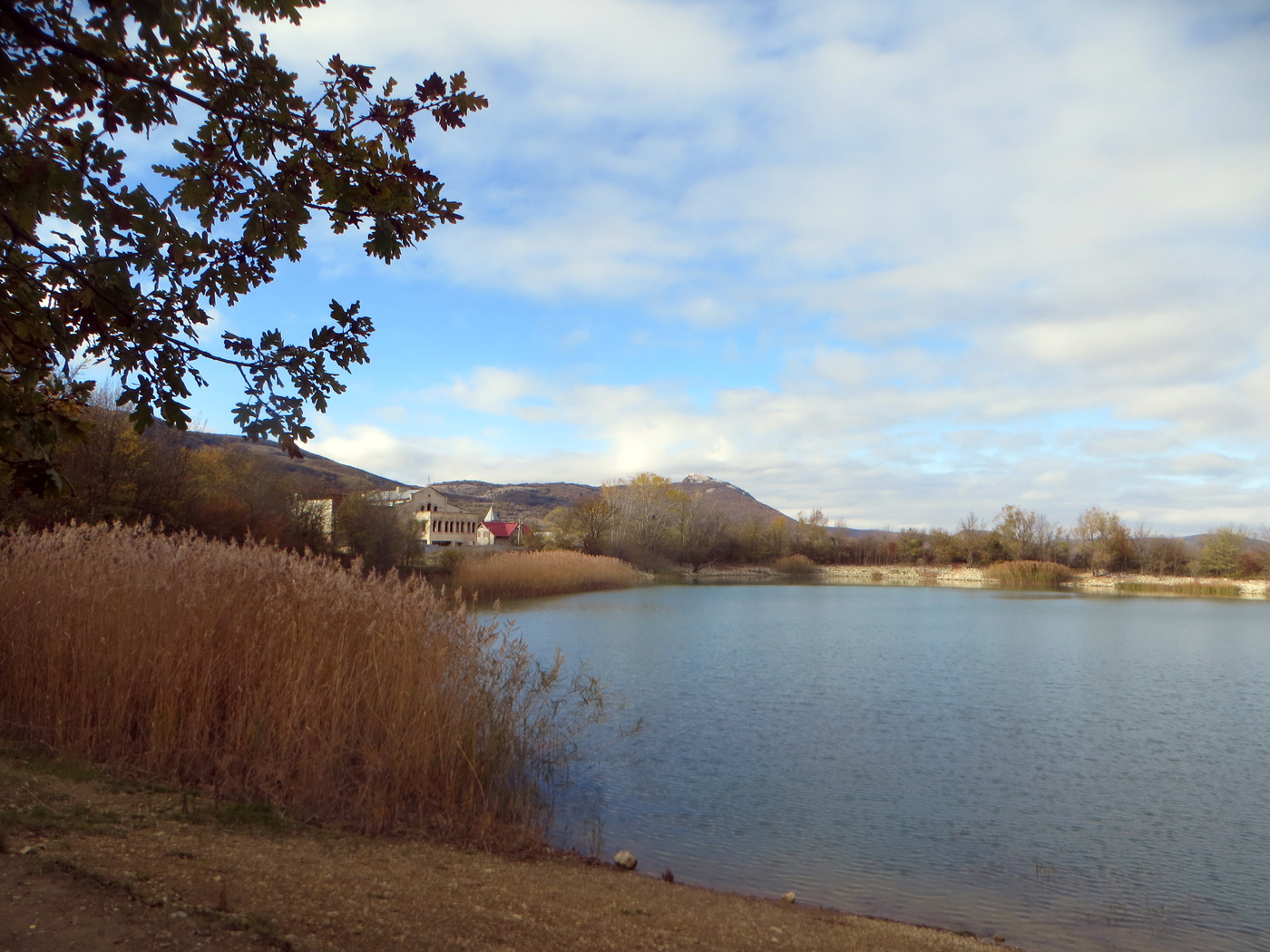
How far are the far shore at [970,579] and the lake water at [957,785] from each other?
1392 inches

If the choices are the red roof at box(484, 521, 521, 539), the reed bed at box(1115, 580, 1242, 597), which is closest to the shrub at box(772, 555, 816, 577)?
the reed bed at box(1115, 580, 1242, 597)

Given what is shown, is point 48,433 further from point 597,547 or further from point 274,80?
point 597,547

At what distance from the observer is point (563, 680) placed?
13.1m

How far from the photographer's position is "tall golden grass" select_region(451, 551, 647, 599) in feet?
111

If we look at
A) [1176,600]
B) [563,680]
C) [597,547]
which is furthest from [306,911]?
[597,547]

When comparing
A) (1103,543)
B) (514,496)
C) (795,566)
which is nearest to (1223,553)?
(1103,543)

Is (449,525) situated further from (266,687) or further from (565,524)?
(266,687)

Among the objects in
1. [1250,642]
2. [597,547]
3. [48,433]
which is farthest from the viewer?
[597,547]

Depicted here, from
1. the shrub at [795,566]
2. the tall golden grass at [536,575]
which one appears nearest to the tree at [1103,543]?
the shrub at [795,566]

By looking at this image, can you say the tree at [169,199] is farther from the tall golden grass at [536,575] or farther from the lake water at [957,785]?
the tall golden grass at [536,575]

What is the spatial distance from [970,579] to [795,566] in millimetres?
14547

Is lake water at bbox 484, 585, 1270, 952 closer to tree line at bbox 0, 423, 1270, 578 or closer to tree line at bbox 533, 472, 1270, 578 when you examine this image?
tree line at bbox 0, 423, 1270, 578

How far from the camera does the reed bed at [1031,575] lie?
5475 cm

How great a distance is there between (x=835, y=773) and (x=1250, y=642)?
65.2 ft
